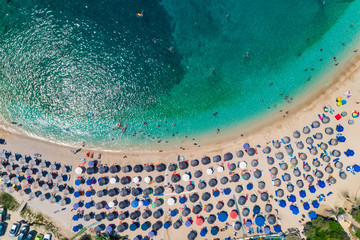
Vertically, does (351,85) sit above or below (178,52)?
below

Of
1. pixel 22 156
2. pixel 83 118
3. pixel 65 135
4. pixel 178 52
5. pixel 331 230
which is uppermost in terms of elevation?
pixel 178 52

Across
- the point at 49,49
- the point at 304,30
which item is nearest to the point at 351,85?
the point at 304,30

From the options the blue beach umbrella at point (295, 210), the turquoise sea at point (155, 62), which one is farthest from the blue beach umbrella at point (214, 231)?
the turquoise sea at point (155, 62)

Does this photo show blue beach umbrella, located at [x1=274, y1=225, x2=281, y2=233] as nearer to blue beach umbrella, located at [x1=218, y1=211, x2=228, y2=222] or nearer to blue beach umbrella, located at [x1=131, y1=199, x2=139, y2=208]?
blue beach umbrella, located at [x1=218, y1=211, x2=228, y2=222]

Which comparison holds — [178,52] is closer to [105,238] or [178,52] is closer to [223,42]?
[223,42]

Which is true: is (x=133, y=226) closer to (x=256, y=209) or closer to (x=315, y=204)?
(x=256, y=209)

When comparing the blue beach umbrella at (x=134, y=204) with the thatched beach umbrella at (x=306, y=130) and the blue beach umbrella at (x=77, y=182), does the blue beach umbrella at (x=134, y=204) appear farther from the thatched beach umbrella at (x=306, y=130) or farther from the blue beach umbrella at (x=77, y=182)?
the thatched beach umbrella at (x=306, y=130)

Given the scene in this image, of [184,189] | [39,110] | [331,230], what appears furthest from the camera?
[39,110]
